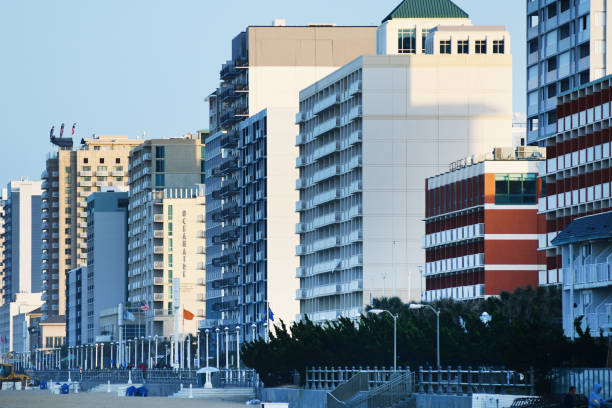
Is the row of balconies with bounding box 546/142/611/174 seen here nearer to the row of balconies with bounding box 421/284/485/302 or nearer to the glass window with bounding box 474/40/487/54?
the row of balconies with bounding box 421/284/485/302

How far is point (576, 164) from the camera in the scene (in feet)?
393

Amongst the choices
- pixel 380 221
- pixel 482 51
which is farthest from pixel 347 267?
pixel 482 51

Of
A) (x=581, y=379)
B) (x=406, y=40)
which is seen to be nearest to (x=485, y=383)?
(x=581, y=379)

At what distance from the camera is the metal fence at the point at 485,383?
75.6m

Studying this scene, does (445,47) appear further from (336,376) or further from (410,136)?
(336,376)

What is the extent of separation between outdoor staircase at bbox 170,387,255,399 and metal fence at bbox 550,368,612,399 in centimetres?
6744

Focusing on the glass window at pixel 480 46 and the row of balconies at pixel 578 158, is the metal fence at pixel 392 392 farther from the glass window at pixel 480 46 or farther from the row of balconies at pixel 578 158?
the glass window at pixel 480 46

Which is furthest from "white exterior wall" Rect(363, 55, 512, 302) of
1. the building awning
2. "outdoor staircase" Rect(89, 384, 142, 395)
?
the building awning

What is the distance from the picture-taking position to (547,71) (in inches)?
6038

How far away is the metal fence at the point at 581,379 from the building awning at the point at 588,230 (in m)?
21.2

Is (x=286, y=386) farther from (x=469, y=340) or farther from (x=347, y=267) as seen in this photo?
(x=347, y=267)

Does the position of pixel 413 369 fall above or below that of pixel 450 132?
below

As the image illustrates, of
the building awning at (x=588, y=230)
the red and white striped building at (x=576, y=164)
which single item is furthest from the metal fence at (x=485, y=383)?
the red and white striped building at (x=576, y=164)

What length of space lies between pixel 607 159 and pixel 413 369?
24215mm
